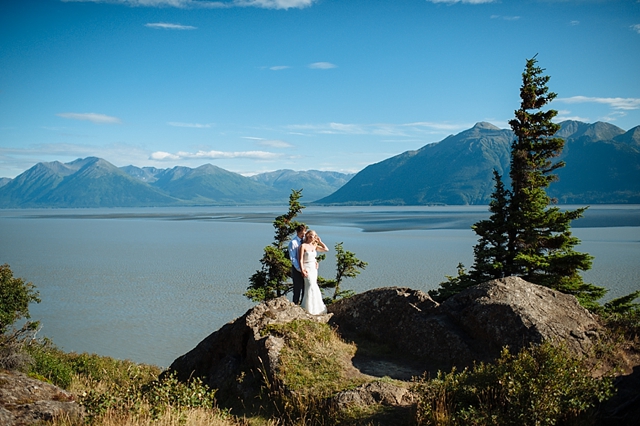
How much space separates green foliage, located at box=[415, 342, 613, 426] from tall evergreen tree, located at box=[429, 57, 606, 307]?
13443 mm

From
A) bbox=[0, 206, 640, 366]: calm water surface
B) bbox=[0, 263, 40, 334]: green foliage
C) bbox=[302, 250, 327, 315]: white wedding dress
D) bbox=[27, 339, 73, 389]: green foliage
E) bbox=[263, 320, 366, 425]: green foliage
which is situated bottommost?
bbox=[0, 206, 640, 366]: calm water surface

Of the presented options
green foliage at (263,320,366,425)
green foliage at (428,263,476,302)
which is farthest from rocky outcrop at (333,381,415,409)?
green foliage at (428,263,476,302)

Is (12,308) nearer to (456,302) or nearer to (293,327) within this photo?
(293,327)

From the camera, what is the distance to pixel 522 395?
22.4ft

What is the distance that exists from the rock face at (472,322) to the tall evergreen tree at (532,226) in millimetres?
9414

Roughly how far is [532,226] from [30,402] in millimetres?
19475

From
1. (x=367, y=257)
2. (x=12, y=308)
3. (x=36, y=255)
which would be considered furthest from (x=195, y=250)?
(x=12, y=308)

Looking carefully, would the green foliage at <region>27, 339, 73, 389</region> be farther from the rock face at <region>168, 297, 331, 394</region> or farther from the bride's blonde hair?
the bride's blonde hair

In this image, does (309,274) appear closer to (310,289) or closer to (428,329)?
(310,289)

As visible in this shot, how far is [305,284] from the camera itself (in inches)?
543

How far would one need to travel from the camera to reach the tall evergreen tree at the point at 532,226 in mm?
21078

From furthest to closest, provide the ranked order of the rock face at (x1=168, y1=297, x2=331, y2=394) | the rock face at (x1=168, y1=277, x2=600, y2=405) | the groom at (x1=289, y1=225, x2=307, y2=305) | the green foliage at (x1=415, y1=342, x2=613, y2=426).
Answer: the groom at (x1=289, y1=225, x2=307, y2=305) < the rock face at (x1=168, y1=277, x2=600, y2=405) < the rock face at (x1=168, y1=297, x2=331, y2=394) < the green foliage at (x1=415, y1=342, x2=613, y2=426)

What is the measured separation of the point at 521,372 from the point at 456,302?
174 inches

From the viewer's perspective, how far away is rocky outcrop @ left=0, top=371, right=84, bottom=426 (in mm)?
7937
